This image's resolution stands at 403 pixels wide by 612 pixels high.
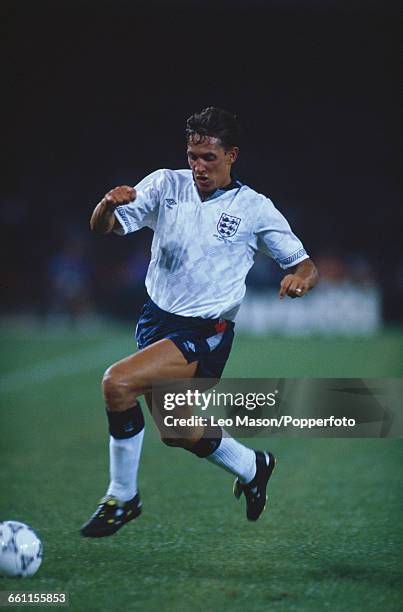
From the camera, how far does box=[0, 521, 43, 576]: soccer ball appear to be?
357 centimetres

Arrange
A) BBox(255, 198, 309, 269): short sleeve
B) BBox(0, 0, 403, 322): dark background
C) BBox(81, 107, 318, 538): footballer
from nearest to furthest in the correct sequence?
BBox(81, 107, 318, 538): footballer → BBox(255, 198, 309, 269): short sleeve → BBox(0, 0, 403, 322): dark background

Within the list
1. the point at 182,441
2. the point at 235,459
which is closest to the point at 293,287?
the point at 182,441

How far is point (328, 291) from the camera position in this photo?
720 inches

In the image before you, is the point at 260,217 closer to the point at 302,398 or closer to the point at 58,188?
the point at 302,398

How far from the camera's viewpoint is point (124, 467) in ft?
13.5

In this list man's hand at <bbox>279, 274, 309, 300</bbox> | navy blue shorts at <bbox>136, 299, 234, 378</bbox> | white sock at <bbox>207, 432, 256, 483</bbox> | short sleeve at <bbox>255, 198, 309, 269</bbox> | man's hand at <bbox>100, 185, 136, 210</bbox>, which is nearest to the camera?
man's hand at <bbox>100, 185, 136, 210</bbox>

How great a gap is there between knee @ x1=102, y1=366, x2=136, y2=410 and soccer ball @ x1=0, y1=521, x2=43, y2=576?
26.6 inches

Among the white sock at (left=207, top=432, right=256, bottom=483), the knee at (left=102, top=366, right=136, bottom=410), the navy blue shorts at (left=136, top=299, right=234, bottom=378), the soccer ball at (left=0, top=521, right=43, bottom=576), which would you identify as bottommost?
the soccer ball at (left=0, top=521, right=43, bottom=576)

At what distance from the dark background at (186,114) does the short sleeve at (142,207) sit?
33.7ft

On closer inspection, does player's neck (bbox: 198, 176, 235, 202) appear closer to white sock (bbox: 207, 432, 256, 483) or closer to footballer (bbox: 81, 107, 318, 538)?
footballer (bbox: 81, 107, 318, 538)

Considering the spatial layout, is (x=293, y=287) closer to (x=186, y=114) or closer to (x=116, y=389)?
(x=116, y=389)

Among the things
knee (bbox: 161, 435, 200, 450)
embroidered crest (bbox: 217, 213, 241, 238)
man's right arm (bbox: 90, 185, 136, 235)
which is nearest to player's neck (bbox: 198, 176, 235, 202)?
embroidered crest (bbox: 217, 213, 241, 238)

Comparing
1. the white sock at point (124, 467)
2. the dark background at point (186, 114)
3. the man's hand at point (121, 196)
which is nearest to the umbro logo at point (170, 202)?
the man's hand at point (121, 196)

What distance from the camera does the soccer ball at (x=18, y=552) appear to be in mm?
3574
